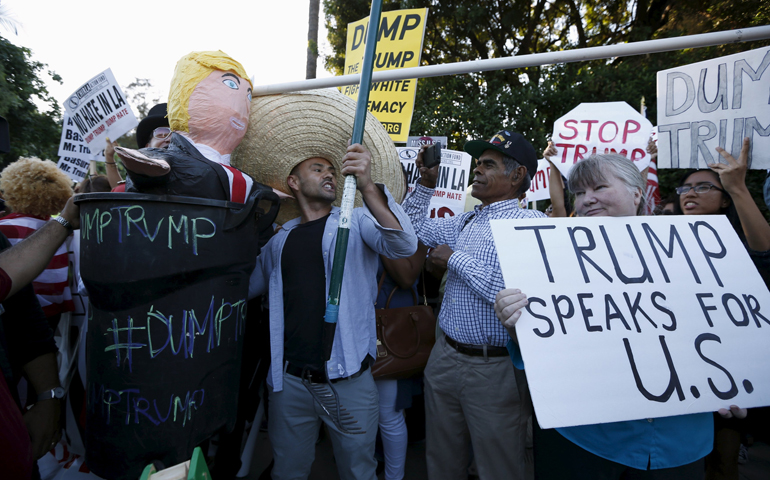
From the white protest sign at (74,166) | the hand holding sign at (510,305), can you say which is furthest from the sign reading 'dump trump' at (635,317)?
the white protest sign at (74,166)

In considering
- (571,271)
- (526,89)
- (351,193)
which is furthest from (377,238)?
(526,89)

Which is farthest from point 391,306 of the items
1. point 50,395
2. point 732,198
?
point 732,198

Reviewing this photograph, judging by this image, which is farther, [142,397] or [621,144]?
[621,144]

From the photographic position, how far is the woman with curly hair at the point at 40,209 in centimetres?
221

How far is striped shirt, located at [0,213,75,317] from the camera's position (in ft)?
7.16

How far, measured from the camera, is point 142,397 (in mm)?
1157

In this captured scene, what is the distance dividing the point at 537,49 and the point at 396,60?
27.8 feet

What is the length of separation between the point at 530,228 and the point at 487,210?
0.84 metres

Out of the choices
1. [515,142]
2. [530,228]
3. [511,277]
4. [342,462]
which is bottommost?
[342,462]

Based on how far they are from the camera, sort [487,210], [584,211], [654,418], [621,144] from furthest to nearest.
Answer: [621,144], [487,210], [584,211], [654,418]

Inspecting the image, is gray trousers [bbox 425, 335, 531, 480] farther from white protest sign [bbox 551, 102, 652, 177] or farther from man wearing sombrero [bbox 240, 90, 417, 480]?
white protest sign [bbox 551, 102, 652, 177]

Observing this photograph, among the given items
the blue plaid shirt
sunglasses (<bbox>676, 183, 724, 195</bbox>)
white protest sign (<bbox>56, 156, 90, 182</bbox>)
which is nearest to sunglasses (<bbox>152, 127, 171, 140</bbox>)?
the blue plaid shirt

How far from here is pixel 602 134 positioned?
3.07 metres

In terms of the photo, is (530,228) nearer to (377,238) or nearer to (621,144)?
(377,238)
